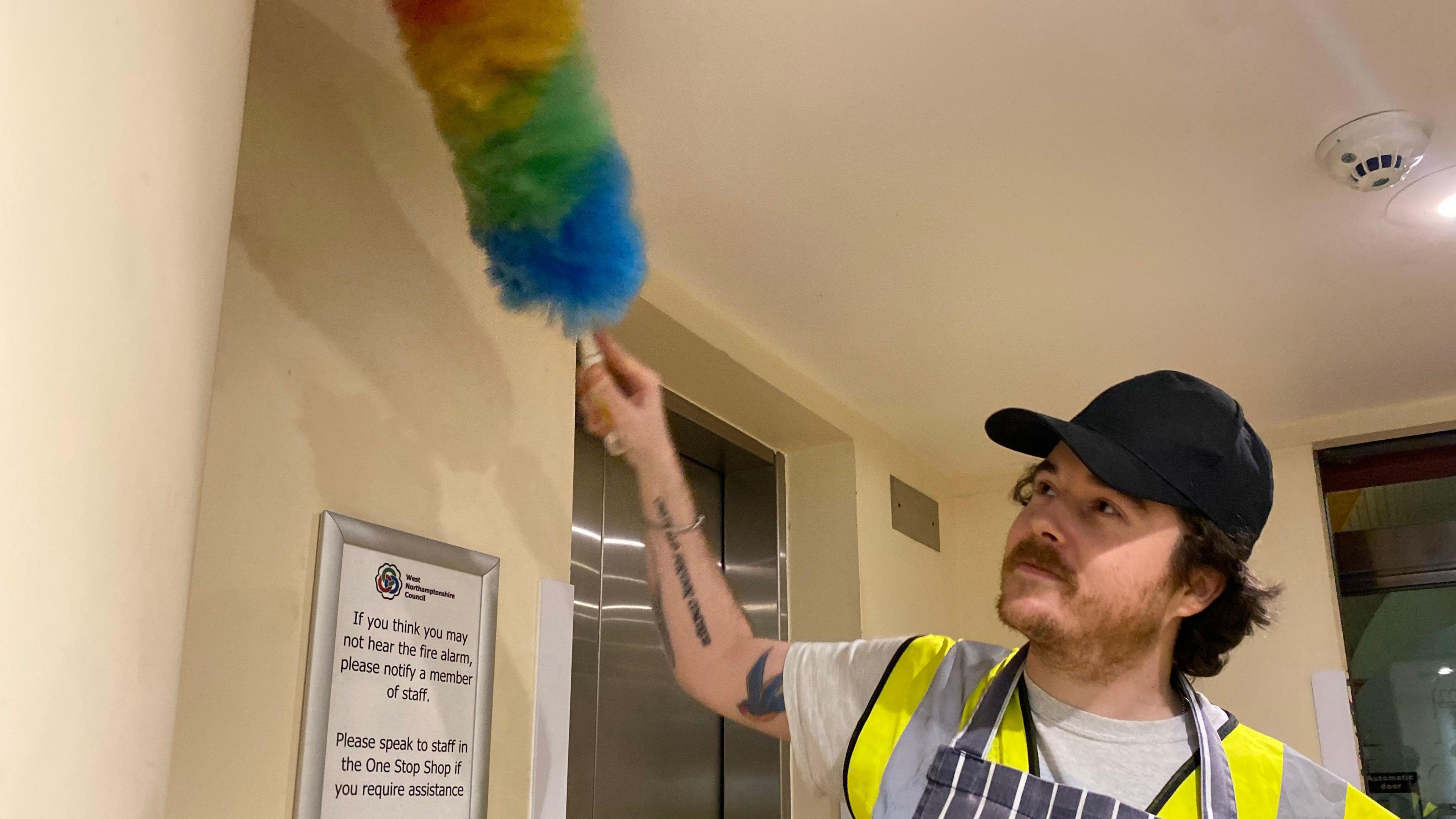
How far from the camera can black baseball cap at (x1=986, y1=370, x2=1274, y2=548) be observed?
121 centimetres

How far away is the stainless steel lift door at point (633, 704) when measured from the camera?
2.10m

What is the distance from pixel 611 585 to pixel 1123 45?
55.1 inches

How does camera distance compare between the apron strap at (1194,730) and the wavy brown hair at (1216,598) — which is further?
the wavy brown hair at (1216,598)

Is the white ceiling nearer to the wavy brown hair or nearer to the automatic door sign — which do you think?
the wavy brown hair

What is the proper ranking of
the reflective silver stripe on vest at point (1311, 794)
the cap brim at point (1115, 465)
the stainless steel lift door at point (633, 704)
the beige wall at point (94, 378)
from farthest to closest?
the stainless steel lift door at point (633, 704)
the cap brim at point (1115, 465)
the reflective silver stripe on vest at point (1311, 794)
the beige wall at point (94, 378)

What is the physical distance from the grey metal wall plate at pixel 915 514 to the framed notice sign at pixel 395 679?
1.86 metres

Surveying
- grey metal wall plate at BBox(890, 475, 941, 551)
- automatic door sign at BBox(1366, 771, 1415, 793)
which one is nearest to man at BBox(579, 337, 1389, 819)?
grey metal wall plate at BBox(890, 475, 941, 551)

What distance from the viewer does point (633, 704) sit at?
7.26 ft

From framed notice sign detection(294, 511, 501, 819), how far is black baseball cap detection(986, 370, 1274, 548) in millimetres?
756

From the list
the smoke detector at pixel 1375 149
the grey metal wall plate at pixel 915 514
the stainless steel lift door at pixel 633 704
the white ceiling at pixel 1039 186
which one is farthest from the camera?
the grey metal wall plate at pixel 915 514

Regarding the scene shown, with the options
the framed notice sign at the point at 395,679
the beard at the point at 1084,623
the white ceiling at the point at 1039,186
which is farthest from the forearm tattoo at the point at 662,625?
the white ceiling at the point at 1039,186

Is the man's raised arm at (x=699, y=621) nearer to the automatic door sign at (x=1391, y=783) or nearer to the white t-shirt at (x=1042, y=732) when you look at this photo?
the white t-shirt at (x=1042, y=732)

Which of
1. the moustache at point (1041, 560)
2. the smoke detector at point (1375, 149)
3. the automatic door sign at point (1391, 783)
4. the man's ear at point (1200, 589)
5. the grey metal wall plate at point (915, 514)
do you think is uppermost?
the smoke detector at point (1375, 149)

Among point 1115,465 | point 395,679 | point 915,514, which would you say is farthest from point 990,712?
point 915,514
